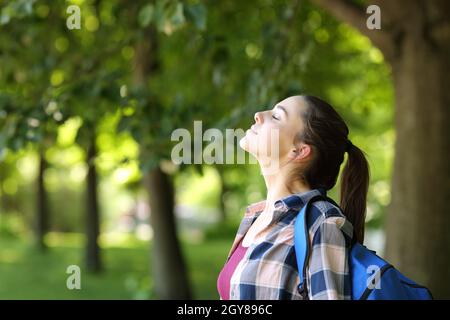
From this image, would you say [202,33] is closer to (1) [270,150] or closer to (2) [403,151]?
(2) [403,151]

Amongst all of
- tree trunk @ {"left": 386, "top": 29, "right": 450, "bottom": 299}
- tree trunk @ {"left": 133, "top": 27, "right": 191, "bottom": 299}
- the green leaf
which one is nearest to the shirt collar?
the green leaf

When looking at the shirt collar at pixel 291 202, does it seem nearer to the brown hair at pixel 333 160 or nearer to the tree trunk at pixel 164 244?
the brown hair at pixel 333 160

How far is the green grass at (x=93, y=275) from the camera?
1064cm

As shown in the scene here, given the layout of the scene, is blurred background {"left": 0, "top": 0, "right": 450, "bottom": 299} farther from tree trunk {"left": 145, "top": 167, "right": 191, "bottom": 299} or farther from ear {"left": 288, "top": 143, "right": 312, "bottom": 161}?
ear {"left": 288, "top": 143, "right": 312, "bottom": 161}

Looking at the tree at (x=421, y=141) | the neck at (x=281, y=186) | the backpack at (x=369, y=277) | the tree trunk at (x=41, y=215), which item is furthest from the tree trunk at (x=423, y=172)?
the tree trunk at (x=41, y=215)

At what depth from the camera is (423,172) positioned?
5605 mm

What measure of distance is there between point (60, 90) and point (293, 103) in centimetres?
358

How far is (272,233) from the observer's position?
83.4 inches

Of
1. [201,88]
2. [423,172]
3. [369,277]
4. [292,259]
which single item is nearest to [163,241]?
[201,88]

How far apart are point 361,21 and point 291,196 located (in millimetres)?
3957

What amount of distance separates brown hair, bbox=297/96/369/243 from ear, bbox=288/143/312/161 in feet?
0.05

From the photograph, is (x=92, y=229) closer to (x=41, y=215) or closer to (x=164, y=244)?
(x=164, y=244)

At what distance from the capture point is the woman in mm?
2010
